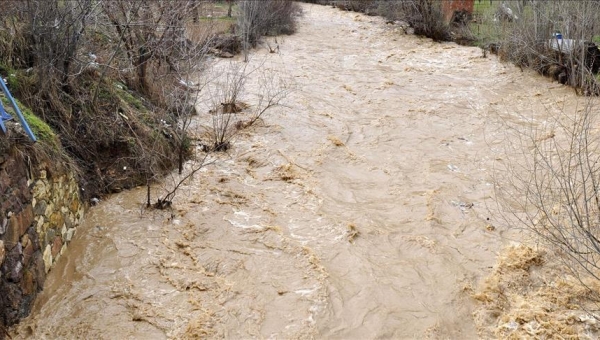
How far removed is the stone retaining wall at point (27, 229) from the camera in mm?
4309

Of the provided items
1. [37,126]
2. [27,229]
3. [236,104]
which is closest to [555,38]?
[236,104]

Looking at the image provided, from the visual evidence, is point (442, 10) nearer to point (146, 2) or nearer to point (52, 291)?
point (146, 2)

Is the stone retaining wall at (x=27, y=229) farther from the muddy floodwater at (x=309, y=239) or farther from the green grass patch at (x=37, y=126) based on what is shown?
the green grass patch at (x=37, y=126)

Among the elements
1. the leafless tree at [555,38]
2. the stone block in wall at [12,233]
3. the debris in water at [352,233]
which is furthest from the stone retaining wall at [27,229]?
the leafless tree at [555,38]

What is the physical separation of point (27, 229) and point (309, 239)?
2.88 metres

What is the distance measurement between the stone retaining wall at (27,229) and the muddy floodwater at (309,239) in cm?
18

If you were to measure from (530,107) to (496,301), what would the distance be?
6.39 meters

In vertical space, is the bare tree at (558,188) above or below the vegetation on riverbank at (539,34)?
below

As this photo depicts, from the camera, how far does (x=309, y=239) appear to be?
6.08m

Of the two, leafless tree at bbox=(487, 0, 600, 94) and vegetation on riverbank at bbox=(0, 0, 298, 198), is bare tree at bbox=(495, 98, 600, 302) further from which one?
vegetation on riverbank at bbox=(0, 0, 298, 198)

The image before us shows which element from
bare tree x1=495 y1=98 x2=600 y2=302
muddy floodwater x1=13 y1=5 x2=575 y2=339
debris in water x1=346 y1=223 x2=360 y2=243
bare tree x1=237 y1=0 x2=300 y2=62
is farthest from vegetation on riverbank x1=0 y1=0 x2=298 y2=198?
bare tree x1=237 y1=0 x2=300 y2=62

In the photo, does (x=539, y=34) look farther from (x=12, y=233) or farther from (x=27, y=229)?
(x=12, y=233)

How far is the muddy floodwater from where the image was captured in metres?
4.80

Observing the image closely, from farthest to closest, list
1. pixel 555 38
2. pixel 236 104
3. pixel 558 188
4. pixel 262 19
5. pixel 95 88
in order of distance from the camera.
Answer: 1. pixel 262 19
2. pixel 555 38
3. pixel 236 104
4. pixel 95 88
5. pixel 558 188
